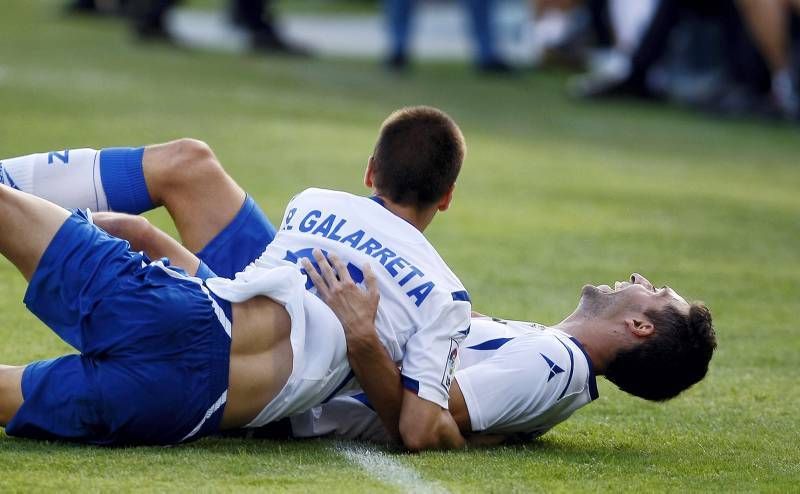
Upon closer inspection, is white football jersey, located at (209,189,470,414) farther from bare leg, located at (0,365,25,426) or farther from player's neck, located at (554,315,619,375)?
bare leg, located at (0,365,25,426)

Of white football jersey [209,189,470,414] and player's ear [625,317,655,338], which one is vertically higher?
white football jersey [209,189,470,414]

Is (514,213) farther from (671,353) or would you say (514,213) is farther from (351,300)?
(351,300)

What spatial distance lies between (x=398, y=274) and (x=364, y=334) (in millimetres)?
215

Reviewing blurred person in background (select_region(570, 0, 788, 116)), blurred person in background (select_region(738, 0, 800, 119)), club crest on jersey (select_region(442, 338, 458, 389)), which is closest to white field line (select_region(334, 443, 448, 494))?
club crest on jersey (select_region(442, 338, 458, 389))

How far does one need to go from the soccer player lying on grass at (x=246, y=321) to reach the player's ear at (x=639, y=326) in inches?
23.2

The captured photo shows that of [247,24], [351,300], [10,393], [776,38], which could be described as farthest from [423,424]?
[247,24]

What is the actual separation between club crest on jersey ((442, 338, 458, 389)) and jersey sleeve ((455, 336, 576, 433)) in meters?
0.14

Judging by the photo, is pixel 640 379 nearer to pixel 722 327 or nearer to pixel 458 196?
Answer: pixel 722 327

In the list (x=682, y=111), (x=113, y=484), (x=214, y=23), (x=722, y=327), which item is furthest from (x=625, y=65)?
(x=113, y=484)

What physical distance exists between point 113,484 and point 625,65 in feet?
39.1

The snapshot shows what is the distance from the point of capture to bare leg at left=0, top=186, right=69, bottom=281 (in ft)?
12.8

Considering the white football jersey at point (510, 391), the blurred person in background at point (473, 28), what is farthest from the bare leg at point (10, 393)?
the blurred person in background at point (473, 28)

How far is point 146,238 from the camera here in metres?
4.58

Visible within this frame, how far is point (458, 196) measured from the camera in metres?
9.66
